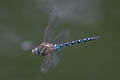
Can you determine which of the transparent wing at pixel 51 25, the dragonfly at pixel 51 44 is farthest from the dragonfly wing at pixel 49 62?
the transparent wing at pixel 51 25

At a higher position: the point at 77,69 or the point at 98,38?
the point at 98,38

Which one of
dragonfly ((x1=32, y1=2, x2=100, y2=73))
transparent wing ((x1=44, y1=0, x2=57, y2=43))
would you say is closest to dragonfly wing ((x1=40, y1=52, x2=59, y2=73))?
dragonfly ((x1=32, y1=2, x2=100, y2=73))

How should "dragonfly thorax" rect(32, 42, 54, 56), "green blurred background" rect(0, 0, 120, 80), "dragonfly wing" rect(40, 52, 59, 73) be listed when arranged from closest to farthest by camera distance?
"dragonfly wing" rect(40, 52, 59, 73)
"dragonfly thorax" rect(32, 42, 54, 56)
"green blurred background" rect(0, 0, 120, 80)

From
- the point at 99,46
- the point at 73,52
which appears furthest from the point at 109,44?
the point at 73,52

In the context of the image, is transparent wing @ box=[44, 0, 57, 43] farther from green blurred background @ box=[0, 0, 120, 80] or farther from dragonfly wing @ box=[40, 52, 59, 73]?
green blurred background @ box=[0, 0, 120, 80]

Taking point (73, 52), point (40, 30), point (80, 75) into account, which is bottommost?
point (80, 75)

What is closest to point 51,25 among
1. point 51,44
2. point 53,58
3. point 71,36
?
point 51,44

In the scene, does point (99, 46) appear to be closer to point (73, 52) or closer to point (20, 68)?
point (73, 52)
